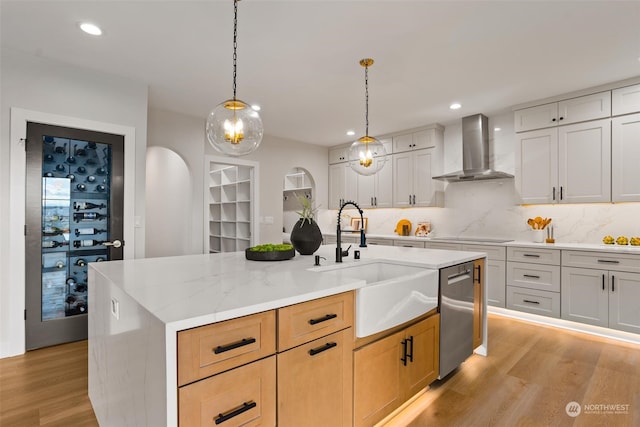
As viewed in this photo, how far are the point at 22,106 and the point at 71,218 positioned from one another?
1.05 m

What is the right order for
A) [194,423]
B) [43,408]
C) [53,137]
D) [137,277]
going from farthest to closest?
[53,137], [43,408], [137,277], [194,423]

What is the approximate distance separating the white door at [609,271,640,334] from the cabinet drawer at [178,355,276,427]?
3673 millimetres

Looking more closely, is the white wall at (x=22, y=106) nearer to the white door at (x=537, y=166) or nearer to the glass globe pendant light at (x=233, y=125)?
the glass globe pendant light at (x=233, y=125)

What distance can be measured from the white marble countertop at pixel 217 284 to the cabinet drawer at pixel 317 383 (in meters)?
0.23

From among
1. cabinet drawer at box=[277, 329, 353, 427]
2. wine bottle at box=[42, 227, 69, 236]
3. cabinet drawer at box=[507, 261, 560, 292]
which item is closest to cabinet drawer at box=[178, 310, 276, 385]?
cabinet drawer at box=[277, 329, 353, 427]

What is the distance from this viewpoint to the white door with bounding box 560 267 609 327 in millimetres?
3330

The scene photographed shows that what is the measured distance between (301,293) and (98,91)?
324cm

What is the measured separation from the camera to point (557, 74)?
10.8 feet

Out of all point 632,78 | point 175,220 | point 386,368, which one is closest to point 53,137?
point 175,220

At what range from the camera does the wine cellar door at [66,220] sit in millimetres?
2975

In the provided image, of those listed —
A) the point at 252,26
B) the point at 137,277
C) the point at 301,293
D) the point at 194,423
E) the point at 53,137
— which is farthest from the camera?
→ the point at 53,137

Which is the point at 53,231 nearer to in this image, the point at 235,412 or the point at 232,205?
the point at 235,412

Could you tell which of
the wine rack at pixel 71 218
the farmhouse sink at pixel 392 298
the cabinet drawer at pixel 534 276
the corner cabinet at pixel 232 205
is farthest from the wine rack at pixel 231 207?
the cabinet drawer at pixel 534 276

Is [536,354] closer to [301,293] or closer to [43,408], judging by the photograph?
[301,293]
